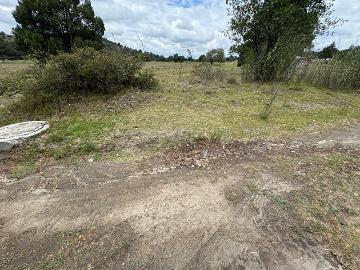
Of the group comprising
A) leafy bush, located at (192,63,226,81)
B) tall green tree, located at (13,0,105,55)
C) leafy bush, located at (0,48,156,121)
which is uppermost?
tall green tree, located at (13,0,105,55)

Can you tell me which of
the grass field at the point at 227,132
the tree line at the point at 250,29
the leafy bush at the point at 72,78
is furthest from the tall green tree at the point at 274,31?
the leafy bush at the point at 72,78

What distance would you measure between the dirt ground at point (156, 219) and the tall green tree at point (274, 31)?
32.0 ft

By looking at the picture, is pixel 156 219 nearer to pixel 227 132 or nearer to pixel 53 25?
pixel 227 132

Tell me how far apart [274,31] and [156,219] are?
41.8 ft

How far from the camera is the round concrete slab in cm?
571

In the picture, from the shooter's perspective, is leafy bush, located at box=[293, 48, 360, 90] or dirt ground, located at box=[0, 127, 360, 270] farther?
leafy bush, located at box=[293, 48, 360, 90]

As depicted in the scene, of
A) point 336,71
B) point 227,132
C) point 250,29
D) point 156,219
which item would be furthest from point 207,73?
point 156,219

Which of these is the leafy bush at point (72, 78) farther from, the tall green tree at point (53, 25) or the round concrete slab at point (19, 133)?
the tall green tree at point (53, 25)

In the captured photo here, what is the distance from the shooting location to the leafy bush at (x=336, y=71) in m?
13.0

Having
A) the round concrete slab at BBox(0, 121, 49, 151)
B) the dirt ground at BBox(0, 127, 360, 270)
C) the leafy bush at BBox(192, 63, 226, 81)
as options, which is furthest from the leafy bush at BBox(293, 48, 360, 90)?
the round concrete slab at BBox(0, 121, 49, 151)

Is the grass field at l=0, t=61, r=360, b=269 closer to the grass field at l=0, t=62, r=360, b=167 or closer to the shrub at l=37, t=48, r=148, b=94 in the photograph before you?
the grass field at l=0, t=62, r=360, b=167

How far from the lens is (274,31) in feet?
44.9

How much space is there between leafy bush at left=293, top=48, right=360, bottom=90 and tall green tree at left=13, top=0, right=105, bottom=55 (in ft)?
37.3

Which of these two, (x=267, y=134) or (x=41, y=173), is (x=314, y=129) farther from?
(x=41, y=173)
